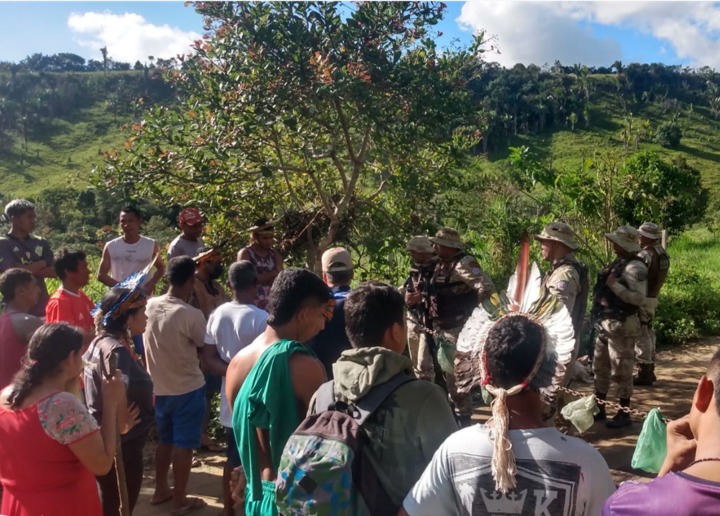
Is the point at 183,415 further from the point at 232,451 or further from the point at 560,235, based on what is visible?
the point at 560,235

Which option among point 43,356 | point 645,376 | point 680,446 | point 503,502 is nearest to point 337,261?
point 43,356

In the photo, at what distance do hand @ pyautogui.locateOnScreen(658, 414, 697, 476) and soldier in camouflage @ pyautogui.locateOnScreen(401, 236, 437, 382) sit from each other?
13.0 ft

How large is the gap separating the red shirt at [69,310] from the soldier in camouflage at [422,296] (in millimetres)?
2665

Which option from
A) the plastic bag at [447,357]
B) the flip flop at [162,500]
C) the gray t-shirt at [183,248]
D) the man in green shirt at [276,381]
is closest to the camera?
the man in green shirt at [276,381]

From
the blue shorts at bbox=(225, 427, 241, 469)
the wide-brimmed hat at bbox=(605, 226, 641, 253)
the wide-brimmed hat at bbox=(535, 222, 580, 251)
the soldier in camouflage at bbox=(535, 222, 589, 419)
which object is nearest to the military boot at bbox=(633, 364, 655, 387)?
the wide-brimmed hat at bbox=(605, 226, 641, 253)

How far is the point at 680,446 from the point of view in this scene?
1.69 metres

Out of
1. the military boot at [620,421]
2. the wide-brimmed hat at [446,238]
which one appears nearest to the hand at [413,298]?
the wide-brimmed hat at [446,238]

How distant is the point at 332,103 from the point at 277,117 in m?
0.55

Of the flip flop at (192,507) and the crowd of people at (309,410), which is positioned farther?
the flip flop at (192,507)

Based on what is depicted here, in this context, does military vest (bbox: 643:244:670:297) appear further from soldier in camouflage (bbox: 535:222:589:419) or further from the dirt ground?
soldier in camouflage (bbox: 535:222:589:419)

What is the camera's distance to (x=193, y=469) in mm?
4988

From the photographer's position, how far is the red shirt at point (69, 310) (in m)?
4.39

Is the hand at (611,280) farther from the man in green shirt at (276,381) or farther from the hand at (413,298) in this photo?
the man in green shirt at (276,381)

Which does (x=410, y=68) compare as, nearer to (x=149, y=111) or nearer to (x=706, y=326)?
(x=149, y=111)
